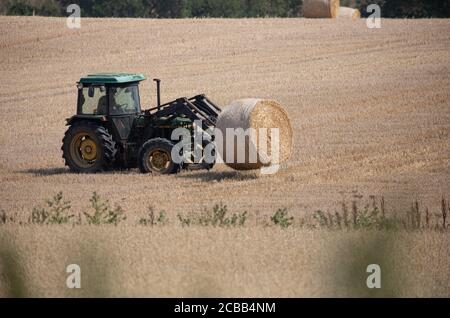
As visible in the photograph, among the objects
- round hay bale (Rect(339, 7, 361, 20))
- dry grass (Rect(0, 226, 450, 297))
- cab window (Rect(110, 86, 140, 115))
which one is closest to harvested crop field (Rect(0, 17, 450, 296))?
dry grass (Rect(0, 226, 450, 297))

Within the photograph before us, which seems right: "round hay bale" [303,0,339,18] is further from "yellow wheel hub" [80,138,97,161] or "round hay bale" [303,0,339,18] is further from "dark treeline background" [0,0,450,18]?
"yellow wheel hub" [80,138,97,161]

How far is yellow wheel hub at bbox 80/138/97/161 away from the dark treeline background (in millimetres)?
37005

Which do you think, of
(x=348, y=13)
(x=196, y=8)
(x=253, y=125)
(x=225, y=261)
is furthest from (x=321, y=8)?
(x=225, y=261)

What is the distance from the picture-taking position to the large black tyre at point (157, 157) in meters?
16.5

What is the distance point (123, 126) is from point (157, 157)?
919 mm

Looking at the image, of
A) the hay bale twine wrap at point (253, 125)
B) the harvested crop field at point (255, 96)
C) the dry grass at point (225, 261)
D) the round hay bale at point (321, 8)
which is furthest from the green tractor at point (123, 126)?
the round hay bale at point (321, 8)

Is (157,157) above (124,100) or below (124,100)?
below

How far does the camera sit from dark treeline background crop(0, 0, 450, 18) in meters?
52.5

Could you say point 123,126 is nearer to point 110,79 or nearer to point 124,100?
point 124,100

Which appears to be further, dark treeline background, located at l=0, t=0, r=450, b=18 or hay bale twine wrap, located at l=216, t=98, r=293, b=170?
dark treeline background, located at l=0, t=0, r=450, b=18

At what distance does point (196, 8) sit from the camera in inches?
2357

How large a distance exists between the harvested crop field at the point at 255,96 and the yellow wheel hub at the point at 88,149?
0.45 meters
